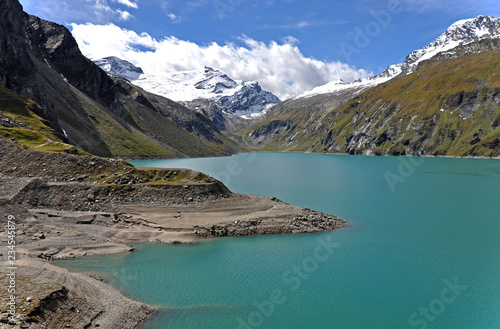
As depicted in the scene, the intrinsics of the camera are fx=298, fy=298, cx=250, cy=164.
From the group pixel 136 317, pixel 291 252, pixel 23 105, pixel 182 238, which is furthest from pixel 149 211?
pixel 23 105

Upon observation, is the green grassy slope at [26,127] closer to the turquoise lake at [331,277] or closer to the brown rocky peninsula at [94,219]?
the brown rocky peninsula at [94,219]

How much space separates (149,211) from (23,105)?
9643 cm

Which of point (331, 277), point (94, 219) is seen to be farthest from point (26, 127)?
point (331, 277)

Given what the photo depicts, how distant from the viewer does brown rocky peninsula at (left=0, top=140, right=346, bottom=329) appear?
2219 centimetres

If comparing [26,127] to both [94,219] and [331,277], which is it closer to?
[94,219]

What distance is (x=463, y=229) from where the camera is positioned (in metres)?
48.4

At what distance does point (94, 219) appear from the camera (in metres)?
46.2

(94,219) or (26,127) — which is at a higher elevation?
(26,127)

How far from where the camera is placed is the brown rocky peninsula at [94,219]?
22.2m

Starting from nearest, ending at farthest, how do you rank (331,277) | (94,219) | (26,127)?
(331,277), (94,219), (26,127)

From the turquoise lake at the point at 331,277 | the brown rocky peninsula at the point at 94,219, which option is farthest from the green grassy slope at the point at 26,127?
the turquoise lake at the point at 331,277

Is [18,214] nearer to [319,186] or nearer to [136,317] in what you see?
[136,317]

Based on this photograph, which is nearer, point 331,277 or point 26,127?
point 331,277

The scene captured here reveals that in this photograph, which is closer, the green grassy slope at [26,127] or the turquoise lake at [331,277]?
the turquoise lake at [331,277]
